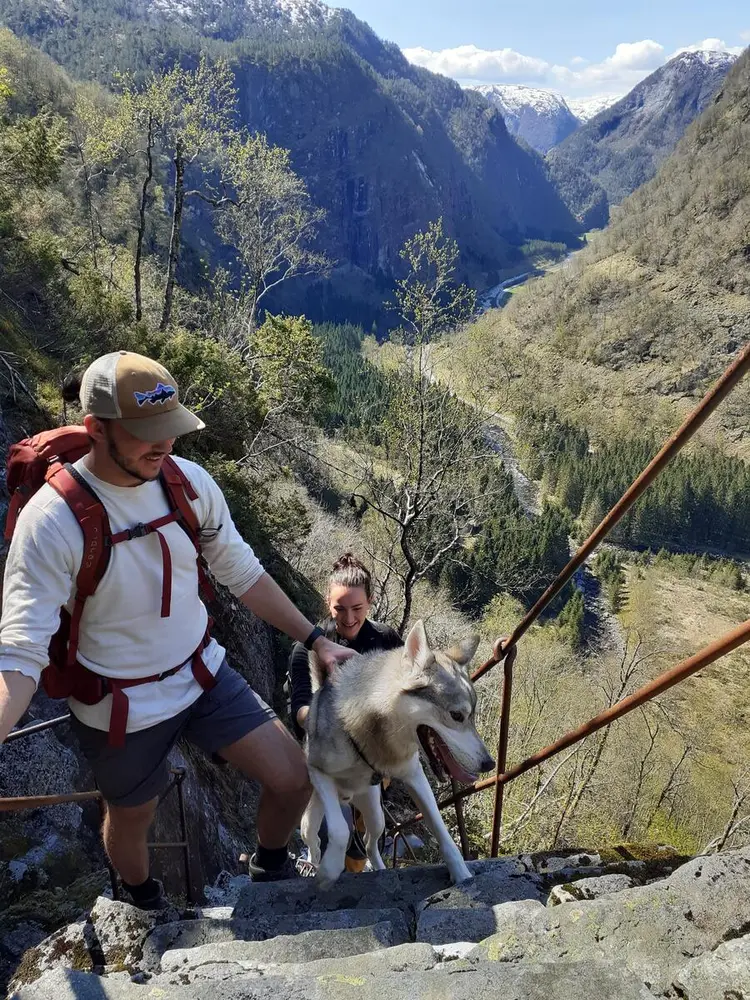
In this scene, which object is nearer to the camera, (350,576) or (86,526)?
(86,526)

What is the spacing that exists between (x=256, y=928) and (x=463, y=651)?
76.5 inches

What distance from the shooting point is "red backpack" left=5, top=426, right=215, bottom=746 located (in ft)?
8.88

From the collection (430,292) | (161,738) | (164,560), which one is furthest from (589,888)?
(430,292)

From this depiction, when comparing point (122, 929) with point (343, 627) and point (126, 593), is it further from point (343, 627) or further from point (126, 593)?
point (343, 627)

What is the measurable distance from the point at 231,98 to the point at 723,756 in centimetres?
4044

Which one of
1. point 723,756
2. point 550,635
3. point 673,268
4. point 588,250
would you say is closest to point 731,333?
point 673,268

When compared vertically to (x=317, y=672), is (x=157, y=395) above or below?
above

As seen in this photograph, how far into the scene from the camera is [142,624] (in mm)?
2986

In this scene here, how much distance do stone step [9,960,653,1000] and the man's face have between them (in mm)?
2017

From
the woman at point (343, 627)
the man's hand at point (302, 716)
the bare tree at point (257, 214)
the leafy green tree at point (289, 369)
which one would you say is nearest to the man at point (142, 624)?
the woman at point (343, 627)

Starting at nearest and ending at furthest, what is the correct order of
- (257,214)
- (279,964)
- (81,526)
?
(279,964), (81,526), (257,214)

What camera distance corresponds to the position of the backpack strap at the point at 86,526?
2.68 m

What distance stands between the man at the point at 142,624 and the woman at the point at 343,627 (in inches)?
21.5

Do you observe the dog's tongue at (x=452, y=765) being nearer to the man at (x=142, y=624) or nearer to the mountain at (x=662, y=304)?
the man at (x=142, y=624)
